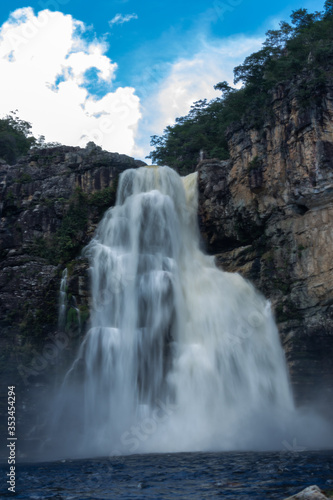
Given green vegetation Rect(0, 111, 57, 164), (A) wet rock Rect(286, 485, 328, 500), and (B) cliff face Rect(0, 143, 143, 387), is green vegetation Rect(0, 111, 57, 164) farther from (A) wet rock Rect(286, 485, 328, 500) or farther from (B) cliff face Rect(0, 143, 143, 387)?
(A) wet rock Rect(286, 485, 328, 500)

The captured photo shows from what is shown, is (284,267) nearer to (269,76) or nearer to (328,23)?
(269,76)

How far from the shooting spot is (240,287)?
22.2m

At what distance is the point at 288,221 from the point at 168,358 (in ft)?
29.3

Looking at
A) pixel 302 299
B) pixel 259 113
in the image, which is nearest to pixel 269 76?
pixel 259 113

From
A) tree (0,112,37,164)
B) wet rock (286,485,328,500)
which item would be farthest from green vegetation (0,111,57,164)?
wet rock (286,485,328,500)

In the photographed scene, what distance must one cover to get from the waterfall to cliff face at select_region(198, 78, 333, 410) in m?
1.08

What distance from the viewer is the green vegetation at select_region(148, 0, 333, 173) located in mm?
22438

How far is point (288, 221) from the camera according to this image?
70.4 ft

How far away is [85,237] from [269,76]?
1408 centimetres

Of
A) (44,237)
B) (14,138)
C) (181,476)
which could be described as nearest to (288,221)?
(44,237)

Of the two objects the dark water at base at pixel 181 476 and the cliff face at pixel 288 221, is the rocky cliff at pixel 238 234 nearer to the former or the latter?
the cliff face at pixel 288 221

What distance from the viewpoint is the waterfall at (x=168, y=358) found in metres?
17.3

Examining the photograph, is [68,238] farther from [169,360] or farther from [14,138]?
[14,138]

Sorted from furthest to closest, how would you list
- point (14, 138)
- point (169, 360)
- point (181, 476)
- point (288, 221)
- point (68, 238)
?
point (14, 138) < point (68, 238) < point (288, 221) < point (169, 360) < point (181, 476)
